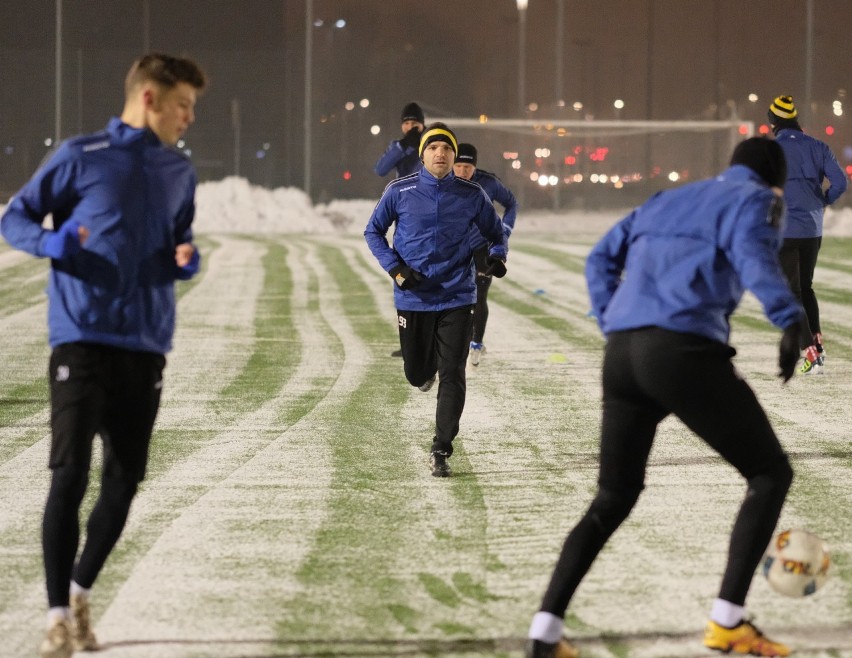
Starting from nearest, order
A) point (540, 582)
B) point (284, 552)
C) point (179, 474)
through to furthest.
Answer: point (540, 582), point (284, 552), point (179, 474)

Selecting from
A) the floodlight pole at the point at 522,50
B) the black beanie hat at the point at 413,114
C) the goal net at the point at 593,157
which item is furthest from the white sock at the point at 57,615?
the floodlight pole at the point at 522,50

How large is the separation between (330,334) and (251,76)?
24571 millimetres

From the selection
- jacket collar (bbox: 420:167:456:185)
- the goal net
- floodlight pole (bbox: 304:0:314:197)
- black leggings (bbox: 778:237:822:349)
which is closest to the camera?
jacket collar (bbox: 420:167:456:185)

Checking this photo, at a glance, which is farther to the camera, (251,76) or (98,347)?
(251,76)

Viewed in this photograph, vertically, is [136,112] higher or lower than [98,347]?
higher

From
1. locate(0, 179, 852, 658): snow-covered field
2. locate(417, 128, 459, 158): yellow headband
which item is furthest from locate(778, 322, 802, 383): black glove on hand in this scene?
locate(417, 128, 459, 158): yellow headband

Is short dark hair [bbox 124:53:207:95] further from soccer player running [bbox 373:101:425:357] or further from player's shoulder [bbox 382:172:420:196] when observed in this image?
soccer player running [bbox 373:101:425:357]

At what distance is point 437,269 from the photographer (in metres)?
7.76

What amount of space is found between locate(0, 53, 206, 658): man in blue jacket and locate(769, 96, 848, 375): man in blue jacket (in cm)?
731

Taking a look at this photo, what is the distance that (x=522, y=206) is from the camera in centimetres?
3650

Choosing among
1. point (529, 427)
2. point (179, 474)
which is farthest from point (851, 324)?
point (179, 474)

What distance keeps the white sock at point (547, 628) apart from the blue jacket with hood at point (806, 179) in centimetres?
722

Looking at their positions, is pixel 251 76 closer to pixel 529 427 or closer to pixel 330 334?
pixel 330 334

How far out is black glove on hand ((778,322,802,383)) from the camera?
13.9ft
